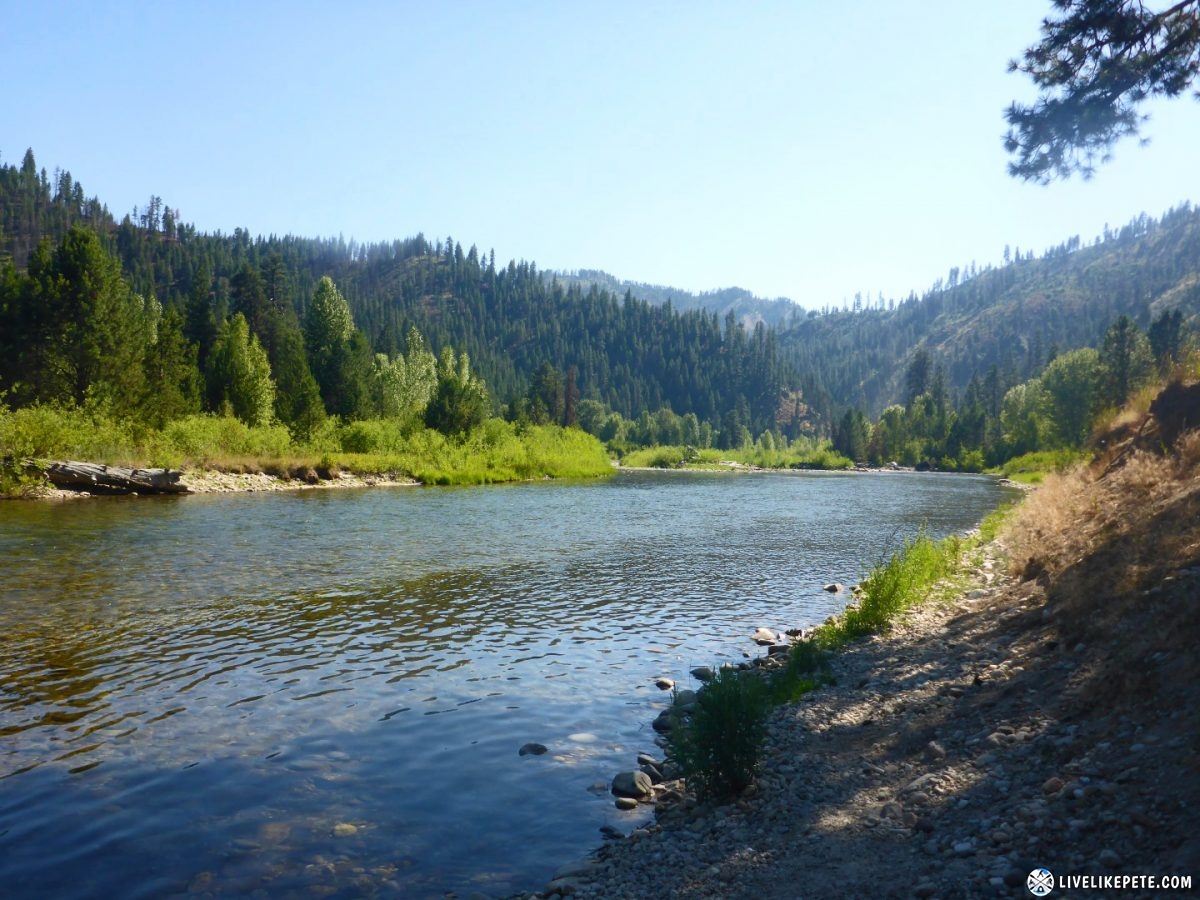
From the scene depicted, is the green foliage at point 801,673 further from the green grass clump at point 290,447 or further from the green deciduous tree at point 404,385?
the green deciduous tree at point 404,385

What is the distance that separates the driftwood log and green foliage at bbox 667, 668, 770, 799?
45.3 meters

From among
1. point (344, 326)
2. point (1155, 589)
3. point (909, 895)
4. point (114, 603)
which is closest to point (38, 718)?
point (114, 603)

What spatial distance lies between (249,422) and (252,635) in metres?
58.1

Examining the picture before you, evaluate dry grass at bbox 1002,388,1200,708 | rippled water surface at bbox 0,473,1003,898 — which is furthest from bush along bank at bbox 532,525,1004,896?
dry grass at bbox 1002,388,1200,708

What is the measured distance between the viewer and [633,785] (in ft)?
30.5

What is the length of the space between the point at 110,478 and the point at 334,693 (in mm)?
40465

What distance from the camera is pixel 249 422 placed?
6838 cm

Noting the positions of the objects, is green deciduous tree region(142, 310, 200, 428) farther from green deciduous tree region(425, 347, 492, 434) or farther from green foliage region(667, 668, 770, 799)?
green foliage region(667, 668, 770, 799)

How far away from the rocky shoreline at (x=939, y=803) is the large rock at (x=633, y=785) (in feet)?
0.13

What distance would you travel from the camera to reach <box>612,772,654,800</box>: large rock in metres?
9.23

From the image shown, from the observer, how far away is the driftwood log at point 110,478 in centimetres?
4256

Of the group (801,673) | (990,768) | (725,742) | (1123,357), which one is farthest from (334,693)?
(1123,357)

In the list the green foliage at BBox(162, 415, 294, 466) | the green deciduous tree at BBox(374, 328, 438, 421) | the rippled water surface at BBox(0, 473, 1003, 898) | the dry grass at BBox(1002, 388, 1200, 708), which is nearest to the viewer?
the dry grass at BBox(1002, 388, 1200, 708)

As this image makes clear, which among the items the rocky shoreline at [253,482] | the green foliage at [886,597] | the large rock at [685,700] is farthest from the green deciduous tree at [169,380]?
the large rock at [685,700]
